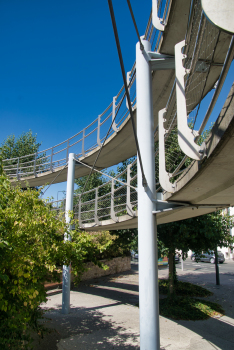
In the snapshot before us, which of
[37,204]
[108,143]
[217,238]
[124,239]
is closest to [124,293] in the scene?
[124,239]

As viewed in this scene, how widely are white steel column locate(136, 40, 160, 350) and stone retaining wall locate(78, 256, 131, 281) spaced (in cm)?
1237

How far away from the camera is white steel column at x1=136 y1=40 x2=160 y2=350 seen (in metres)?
3.57

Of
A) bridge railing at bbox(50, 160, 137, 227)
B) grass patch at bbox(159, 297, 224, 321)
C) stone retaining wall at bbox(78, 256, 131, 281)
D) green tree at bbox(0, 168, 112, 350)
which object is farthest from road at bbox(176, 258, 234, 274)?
green tree at bbox(0, 168, 112, 350)

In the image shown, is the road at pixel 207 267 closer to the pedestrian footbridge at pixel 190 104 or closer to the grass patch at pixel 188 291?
the grass patch at pixel 188 291

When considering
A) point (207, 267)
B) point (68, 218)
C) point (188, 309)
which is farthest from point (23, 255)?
point (207, 267)

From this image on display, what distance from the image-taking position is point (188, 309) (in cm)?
915

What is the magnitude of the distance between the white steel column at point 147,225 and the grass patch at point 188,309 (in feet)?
18.5

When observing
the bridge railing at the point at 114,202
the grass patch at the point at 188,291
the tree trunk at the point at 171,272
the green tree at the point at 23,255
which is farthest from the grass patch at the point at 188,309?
the green tree at the point at 23,255

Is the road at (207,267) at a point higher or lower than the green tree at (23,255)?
lower

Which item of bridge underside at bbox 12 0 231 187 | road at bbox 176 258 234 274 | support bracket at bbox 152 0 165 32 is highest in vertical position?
support bracket at bbox 152 0 165 32

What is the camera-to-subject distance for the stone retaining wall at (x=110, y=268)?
1593 centimetres

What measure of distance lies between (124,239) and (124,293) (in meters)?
2.67

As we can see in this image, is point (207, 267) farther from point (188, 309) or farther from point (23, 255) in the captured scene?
point (23, 255)

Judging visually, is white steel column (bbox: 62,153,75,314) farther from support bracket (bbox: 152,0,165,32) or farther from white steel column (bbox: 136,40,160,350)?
support bracket (bbox: 152,0,165,32)
